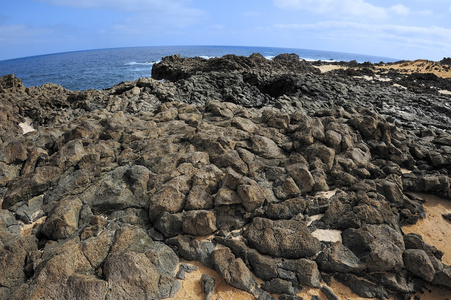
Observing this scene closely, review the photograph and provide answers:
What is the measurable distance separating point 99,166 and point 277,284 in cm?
704

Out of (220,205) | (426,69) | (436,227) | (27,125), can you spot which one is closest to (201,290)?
(220,205)

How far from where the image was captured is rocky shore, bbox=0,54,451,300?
19.3 feet

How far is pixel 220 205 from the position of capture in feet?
24.6

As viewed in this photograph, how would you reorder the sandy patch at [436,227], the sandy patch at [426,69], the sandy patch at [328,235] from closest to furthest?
1. the sandy patch at [328,235]
2. the sandy patch at [436,227]
3. the sandy patch at [426,69]

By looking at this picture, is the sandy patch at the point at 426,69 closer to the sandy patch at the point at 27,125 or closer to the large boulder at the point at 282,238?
the large boulder at the point at 282,238

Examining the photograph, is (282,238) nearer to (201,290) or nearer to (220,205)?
(220,205)

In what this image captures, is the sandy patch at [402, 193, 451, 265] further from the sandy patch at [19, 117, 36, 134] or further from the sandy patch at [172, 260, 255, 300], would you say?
the sandy patch at [19, 117, 36, 134]

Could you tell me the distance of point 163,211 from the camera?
7.37 meters

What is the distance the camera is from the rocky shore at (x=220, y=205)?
5.88 m

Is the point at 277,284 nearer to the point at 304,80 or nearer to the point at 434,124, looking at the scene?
the point at 434,124

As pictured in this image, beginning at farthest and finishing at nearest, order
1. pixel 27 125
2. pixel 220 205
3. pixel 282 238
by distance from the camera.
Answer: pixel 27 125, pixel 220 205, pixel 282 238

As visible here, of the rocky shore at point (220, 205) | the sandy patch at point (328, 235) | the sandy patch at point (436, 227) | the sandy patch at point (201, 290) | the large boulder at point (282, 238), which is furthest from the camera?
the sandy patch at point (436, 227)

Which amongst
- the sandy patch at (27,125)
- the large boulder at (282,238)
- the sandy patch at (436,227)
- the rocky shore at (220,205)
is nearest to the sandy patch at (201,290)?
the rocky shore at (220,205)

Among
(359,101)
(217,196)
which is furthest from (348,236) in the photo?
(359,101)
